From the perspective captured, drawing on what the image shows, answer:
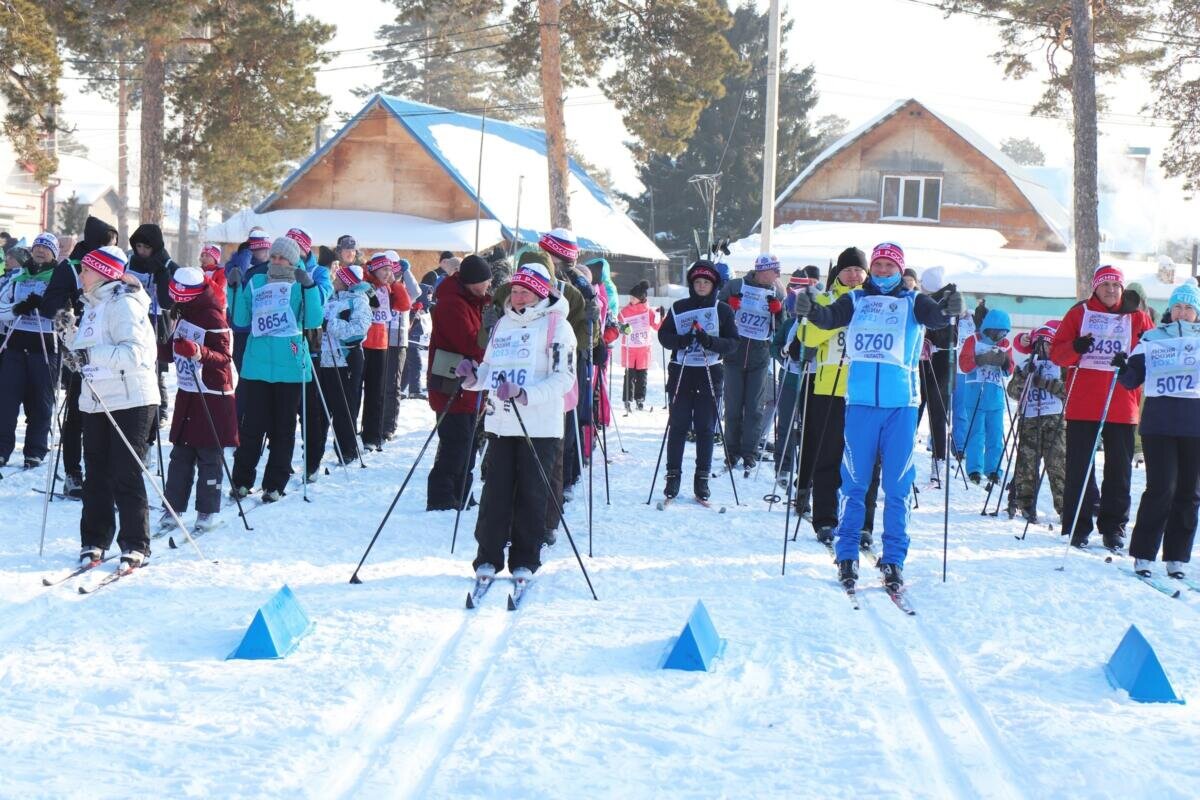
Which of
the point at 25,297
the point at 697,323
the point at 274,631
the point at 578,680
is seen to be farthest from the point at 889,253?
the point at 25,297

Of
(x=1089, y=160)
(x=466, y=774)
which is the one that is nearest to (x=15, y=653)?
(x=466, y=774)

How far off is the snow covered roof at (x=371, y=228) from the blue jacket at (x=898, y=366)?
24.4 metres

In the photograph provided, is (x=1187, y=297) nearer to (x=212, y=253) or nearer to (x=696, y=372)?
(x=696, y=372)

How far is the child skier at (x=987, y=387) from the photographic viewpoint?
12.5m

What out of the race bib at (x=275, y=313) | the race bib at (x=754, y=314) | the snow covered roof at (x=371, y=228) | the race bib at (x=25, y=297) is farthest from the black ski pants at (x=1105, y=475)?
the snow covered roof at (x=371, y=228)

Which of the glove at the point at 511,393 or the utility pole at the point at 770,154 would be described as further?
the utility pole at the point at 770,154

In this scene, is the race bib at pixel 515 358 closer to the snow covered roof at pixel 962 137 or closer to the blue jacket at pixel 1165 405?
the blue jacket at pixel 1165 405

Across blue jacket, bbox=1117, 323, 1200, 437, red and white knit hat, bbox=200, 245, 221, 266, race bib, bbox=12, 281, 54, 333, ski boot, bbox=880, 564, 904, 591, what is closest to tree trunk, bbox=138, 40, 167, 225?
red and white knit hat, bbox=200, 245, 221, 266

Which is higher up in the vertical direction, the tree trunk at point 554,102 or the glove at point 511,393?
the tree trunk at point 554,102

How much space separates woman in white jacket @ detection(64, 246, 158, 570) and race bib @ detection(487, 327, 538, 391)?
6.66ft

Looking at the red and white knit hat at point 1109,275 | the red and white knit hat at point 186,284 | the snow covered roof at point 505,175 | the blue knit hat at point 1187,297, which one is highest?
the snow covered roof at point 505,175

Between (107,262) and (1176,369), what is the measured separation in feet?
21.6

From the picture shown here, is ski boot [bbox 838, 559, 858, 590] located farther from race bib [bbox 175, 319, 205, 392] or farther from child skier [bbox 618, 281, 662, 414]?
child skier [bbox 618, 281, 662, 414]

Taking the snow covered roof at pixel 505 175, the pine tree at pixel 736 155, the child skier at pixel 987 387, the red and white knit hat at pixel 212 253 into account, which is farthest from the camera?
the pine tree at pixel 736 155
